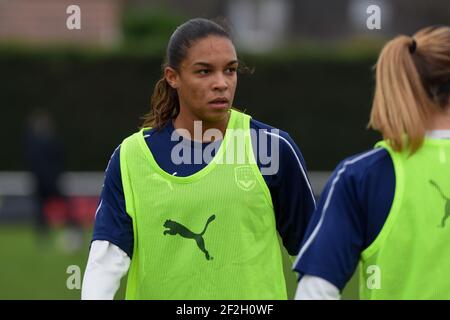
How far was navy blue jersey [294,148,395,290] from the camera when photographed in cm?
421

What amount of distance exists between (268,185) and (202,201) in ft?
0.96

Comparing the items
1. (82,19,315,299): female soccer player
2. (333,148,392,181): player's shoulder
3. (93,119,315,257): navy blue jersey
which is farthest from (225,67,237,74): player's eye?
(333,148,392,181): player's shoulder

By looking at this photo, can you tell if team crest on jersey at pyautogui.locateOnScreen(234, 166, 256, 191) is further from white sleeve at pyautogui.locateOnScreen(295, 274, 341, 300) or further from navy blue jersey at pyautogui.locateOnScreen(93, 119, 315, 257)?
white sleeve at pyautogui.locateOnScreen(295, 274, 341, 300)

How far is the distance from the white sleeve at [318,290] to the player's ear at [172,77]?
55.7 inches

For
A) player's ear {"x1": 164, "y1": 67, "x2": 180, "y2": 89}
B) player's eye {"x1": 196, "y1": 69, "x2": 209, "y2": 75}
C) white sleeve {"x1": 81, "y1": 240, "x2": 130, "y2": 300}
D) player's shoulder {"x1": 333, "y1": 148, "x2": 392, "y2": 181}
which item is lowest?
white sleeve {"x1": 81, "y1": 240, "x2": 130, "y2": 300}

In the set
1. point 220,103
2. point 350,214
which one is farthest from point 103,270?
point 350,214

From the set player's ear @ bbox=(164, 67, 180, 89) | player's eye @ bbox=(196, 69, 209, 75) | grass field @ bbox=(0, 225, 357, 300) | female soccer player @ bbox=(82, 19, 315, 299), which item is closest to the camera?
female soccer player @ bbox=(82, 19, 315, 299)

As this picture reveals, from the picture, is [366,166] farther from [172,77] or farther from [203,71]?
[172,77]

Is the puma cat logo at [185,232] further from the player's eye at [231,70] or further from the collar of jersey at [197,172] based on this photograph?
the player's eye at [231,70]

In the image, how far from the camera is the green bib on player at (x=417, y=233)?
4207 mm

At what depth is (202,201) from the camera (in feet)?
16.5

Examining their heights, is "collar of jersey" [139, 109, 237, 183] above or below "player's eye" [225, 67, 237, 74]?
below

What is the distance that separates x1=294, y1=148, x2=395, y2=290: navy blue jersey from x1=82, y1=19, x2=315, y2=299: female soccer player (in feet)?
2.63

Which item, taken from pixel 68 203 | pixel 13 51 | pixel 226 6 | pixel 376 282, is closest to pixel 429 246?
pixel 376 282
